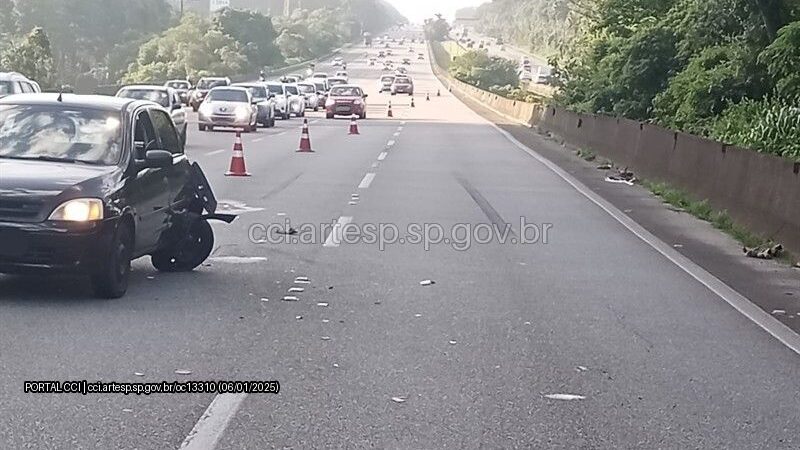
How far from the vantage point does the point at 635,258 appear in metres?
13.5

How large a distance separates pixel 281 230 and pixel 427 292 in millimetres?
4245

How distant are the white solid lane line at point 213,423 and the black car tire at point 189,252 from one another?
445cm

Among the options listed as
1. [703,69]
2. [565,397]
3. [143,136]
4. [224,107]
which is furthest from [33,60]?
[565,397]

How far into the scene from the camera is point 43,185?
30.5ft

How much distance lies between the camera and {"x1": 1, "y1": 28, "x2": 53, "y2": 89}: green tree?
2428 inches

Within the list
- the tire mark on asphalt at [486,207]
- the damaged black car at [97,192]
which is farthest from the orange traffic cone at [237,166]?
the damaged black car at [97,192]

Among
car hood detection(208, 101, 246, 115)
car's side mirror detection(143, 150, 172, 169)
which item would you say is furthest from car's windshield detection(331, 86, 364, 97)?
car's side mirror detection(143, 150, 172, 169)

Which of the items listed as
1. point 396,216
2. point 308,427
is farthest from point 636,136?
point 308,427

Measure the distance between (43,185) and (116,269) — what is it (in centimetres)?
84

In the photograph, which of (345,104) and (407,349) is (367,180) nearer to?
(407,349)

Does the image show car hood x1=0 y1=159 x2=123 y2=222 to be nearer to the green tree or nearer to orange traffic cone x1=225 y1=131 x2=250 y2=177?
orange traffic cone x1=225 y1=131 x2=250 y2=177

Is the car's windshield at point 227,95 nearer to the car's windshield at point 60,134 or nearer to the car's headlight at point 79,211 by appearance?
the car's windshield at point 60,134

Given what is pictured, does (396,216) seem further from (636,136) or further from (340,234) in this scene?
(636,136)

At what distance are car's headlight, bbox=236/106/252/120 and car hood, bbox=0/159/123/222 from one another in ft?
98.6
